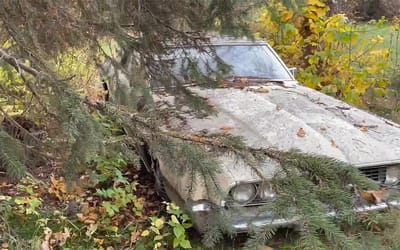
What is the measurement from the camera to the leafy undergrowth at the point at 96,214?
12.4 feet

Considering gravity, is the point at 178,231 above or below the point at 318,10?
below

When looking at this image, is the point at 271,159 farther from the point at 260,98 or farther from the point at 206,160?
the point at 260,98

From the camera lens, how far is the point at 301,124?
3.91m

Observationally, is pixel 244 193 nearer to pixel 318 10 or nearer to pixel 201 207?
pixel 201 207

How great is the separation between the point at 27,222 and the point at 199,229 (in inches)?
59.2

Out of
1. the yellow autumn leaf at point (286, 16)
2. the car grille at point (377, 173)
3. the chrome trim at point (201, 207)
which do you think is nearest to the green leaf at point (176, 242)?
the chrome trim at point (201, 207)

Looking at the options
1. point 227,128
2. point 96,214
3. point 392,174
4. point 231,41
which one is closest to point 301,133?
point 227,128

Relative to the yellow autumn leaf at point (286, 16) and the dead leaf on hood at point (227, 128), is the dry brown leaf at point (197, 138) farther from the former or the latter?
the yellow autumn leaf at point (286, 16)

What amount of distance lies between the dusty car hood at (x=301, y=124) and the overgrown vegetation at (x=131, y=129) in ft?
1.04

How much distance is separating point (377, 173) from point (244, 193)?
986 mm

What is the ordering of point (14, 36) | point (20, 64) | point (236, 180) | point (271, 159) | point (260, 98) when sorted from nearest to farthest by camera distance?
point (271, 159) < point (20, 64) < point (14, 36) < point (236, 180) < point (260, 98)

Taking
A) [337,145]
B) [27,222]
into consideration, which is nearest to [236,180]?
[337,145]

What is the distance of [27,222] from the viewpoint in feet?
13.9

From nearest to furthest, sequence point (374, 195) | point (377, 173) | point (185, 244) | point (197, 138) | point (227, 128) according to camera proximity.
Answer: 1. point (374, 195)
2. point (197, 138)
3. point (185, 244)
4. point (377, 173)
5. point (227, 128)
